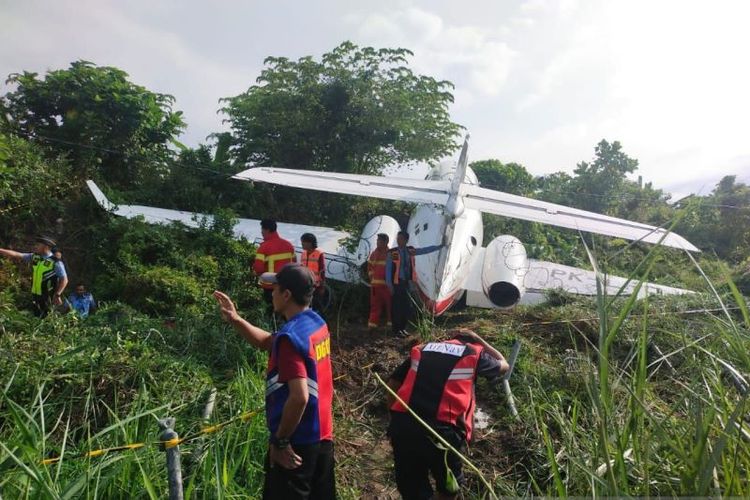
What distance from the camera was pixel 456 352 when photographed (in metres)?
3.13

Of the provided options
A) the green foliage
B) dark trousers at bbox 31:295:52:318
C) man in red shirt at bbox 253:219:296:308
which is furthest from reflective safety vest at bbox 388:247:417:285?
the green foliage

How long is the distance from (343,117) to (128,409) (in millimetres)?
14479

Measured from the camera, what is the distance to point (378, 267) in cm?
780

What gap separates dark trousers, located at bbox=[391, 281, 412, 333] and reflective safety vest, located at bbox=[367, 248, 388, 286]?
1.27 feet

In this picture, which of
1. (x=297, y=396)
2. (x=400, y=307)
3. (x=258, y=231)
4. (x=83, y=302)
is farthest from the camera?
(x=258, y=231)

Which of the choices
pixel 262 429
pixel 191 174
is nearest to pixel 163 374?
pixel 262 429

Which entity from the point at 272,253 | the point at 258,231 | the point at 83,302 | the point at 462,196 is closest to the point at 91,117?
the point at 258,231

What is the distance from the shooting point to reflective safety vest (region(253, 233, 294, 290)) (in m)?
6.42

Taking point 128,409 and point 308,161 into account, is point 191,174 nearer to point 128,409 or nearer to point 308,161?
point 308,161

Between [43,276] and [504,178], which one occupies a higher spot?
[504,178]

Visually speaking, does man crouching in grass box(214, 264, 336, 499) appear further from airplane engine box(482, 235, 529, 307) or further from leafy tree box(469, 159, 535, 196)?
leafy tree box(469, 159, 535, 196)

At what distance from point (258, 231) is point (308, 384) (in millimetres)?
9578

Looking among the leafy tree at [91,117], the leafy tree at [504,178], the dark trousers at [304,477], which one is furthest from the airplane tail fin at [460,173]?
the leafy tree at [504,178]

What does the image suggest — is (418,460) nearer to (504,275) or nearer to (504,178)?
(504,275)
